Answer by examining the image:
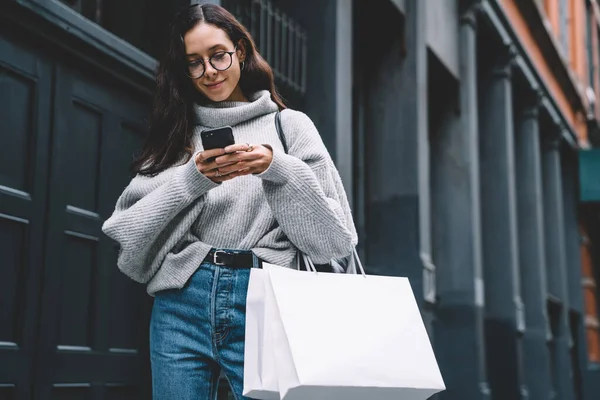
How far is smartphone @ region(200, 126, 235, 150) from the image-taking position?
236 centimetres

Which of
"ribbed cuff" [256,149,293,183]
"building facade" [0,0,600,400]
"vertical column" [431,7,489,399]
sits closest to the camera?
"ribbed cuff" [256,149,293,183]

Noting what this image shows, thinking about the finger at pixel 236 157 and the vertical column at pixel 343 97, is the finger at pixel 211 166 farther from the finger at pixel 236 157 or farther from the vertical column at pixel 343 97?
the vertical column at pixel 343 97

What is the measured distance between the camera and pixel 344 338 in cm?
246

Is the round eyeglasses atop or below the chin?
atop

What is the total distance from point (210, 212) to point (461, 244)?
804 centimetres

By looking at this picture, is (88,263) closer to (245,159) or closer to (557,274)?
(245,159)

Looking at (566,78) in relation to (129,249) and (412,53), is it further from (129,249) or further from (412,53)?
(129,249)

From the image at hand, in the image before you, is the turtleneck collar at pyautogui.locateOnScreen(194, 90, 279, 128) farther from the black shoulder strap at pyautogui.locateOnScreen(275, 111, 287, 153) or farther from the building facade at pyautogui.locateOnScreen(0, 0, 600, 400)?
the building facade at pyautogui.locateOnScreen(0, 0, 600, 400)

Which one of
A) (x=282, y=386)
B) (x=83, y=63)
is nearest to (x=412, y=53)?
(x=83, y=63)

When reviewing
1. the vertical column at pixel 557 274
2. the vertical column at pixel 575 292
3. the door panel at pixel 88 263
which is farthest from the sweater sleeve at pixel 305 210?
the vertical column at pixel 575 292

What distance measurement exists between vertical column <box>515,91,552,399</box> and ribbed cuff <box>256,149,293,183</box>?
11634 millimetres

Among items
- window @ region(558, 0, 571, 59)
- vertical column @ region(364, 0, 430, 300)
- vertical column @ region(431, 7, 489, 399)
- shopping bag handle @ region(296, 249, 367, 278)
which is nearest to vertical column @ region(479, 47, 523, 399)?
vertical column @ region(431, 7, 489, 399)

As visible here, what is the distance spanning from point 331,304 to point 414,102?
20.5 ft

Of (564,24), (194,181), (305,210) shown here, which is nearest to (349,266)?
(305,210)
